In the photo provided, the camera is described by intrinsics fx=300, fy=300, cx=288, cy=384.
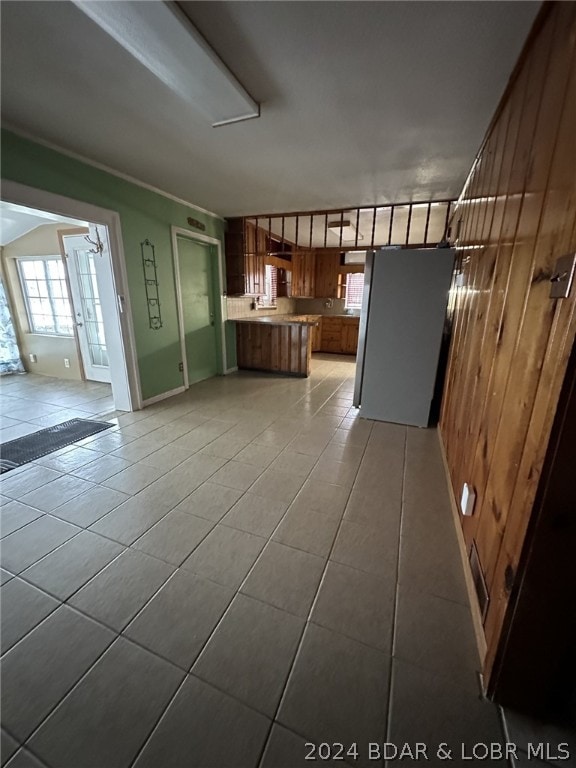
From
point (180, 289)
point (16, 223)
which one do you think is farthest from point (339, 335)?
point (16, 223)

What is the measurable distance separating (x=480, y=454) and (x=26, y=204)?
11.6ft

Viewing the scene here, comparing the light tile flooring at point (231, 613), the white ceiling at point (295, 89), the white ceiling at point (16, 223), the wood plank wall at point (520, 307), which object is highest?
the white ceiling at point (295, 89)

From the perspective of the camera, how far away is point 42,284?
468 centimetres

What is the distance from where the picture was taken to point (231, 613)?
4.23 feet

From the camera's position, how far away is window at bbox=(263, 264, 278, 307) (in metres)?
5.96

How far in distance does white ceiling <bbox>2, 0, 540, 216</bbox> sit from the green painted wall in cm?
16

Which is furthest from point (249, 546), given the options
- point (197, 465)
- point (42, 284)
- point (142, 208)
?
point (42, 284)

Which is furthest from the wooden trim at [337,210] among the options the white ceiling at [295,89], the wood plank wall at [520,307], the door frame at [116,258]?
the door frame at [116,258]

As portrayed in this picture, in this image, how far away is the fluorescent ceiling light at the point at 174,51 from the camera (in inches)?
47.7

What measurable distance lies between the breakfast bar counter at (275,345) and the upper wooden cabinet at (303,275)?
218 cm

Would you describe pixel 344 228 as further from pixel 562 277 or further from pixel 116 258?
pixel 562 277

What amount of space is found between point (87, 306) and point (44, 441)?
2468 mm

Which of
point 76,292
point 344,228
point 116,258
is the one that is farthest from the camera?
point 344,228

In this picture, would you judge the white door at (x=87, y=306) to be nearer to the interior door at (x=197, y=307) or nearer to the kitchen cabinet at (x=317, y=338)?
the interior door at (x=197, y=307)
